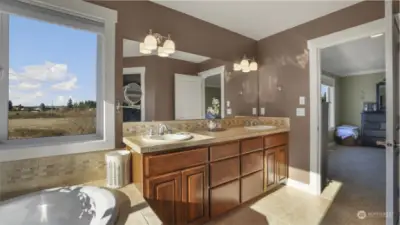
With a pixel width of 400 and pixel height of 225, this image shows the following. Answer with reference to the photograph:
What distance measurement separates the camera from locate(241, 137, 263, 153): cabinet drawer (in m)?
2.14

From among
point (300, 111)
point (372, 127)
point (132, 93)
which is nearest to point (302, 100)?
point (300, 111)

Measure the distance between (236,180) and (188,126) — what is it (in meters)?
0.83

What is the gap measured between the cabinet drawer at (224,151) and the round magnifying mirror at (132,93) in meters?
0.92

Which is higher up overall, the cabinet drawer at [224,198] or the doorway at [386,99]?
the doorway at [386,99]

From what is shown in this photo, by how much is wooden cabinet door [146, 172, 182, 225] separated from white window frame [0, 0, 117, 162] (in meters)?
0.60

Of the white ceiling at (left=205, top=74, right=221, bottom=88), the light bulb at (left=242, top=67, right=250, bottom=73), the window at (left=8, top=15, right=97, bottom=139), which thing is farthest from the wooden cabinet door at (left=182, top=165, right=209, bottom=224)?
the light bulb at (left=242, top=67, right=250, bottom=73)

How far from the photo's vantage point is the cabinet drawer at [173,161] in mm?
1481

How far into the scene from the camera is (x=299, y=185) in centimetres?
270

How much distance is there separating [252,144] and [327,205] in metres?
1.14

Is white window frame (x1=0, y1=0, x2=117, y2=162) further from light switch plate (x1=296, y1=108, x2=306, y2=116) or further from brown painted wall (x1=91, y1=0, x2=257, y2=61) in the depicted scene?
light switch plate (x1=296, y1=108, x2=306, y2=116)

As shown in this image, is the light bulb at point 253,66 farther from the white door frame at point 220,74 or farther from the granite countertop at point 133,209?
the granite countertop at point 133,209

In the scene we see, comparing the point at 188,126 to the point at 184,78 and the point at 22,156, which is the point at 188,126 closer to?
the point at 184,78

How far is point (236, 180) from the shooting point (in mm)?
2074

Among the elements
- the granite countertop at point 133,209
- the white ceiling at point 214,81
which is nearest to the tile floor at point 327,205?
the granite countertop at point 133,209
